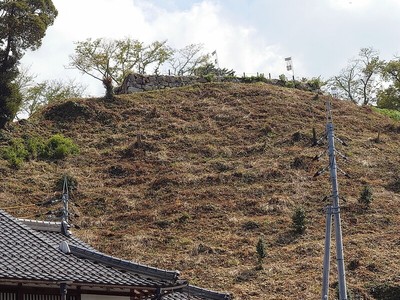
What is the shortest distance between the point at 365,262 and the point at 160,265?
28.2 ft

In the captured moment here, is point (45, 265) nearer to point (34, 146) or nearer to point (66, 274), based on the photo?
point (66, 274)

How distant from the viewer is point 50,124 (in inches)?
2185

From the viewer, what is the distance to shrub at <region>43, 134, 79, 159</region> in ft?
167

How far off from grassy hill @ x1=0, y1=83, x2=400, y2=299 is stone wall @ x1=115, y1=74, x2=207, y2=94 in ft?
8.47

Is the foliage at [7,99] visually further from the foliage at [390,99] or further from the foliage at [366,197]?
the foliage at [390,99]

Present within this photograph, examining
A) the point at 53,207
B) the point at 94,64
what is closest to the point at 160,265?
the point at 53,207

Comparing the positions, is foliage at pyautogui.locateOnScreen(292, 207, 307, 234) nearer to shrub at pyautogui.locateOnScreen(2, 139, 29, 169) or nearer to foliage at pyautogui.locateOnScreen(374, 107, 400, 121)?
shrub at pyautogui.locateOnScreen(2, 139, 29, 169)

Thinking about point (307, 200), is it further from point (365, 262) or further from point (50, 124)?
point (50, 124)

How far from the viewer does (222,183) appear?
47219mm

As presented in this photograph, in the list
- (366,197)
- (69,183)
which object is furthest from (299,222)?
(69,183)

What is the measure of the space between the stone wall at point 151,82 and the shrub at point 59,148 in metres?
12.8

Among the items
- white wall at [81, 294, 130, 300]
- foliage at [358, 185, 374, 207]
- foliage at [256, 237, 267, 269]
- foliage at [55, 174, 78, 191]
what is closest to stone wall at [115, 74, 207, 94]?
foliage at [55, 174, 78, 191]

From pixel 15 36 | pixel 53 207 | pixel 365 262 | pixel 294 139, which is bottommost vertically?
pixel 365 262

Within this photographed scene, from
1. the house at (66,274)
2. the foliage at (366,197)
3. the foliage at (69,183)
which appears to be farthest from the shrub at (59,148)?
the house at (66,274)
